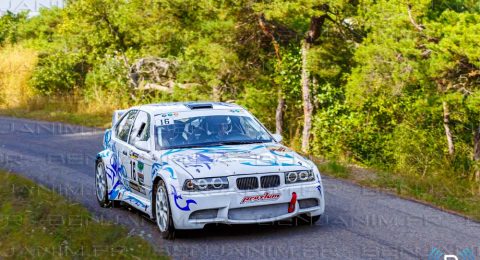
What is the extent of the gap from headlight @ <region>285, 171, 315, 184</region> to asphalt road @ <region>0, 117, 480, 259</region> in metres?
0.64

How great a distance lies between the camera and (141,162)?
9.60 m

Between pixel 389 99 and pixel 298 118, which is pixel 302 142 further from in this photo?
pixel 389 99

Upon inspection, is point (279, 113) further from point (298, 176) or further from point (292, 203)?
point (292, 203)

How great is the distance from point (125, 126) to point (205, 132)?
5.92 feet

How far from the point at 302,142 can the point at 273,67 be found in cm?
243

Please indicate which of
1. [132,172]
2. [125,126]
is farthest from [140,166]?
[125,126]

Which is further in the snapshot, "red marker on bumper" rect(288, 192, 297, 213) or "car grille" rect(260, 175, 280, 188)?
"red marker on bumper" rect(288, 192, 297, 213)

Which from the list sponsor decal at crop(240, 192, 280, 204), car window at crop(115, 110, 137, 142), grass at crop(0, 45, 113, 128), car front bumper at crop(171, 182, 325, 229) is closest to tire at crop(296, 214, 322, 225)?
car front bumper at crop(171, 182, 325, 229)

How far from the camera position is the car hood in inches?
330

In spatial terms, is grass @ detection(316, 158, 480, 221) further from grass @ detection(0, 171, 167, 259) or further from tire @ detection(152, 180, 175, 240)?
grass @ detection(0, 171, 167, 259)

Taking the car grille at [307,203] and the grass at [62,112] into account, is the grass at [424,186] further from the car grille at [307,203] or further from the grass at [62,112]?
the grass at [62,112]

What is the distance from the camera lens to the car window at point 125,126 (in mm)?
10727

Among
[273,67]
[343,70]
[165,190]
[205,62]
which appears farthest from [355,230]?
[205,62]

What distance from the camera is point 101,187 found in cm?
1120
